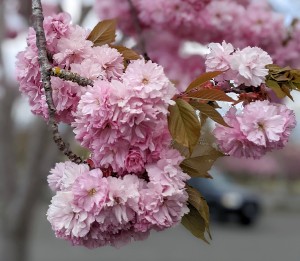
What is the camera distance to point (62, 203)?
1055 mm

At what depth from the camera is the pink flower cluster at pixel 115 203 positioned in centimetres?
104

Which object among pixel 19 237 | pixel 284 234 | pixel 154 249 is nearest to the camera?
pixel 19 237

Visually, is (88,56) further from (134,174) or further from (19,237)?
(19,237)

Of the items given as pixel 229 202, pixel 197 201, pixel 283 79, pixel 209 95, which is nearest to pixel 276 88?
pixel 283 79

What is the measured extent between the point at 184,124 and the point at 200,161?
4.0 inches

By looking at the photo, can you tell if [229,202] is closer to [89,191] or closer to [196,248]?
[196,248]

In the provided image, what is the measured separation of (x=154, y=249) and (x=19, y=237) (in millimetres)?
5746

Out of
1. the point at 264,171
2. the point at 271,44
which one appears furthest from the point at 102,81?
the point at 264,171

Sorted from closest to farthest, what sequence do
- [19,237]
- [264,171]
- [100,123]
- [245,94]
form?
[100,123]
[245,94]
[19,237]
[264,171]

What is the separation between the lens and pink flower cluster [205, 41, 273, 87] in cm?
115

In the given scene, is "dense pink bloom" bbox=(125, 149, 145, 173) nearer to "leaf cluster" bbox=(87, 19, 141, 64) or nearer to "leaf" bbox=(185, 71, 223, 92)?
"leaf" bbox=(185, 71, 223, 92)

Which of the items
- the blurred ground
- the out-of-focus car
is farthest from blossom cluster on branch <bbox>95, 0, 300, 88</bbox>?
the out-of-focus car

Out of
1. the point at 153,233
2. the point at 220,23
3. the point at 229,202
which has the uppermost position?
the point at 220,23

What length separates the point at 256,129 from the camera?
1.12 m
